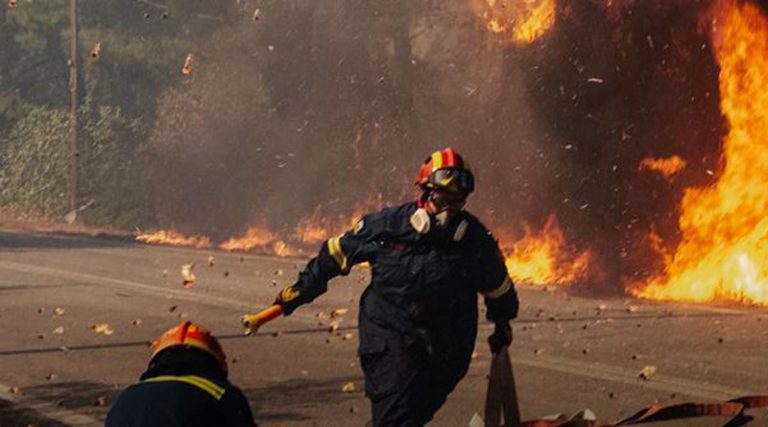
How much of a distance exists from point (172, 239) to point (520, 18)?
35.1 ft

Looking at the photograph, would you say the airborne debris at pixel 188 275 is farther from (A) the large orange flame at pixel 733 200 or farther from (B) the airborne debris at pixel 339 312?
(A) the large orange flame at pixel 733 200

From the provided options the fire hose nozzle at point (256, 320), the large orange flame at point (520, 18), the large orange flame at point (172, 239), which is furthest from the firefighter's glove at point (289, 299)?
the large orange flame at point (172, 239)

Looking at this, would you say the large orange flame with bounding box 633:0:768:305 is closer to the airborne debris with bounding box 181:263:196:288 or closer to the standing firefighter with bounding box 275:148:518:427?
the airborne debris with bounding box 181:263:196:288

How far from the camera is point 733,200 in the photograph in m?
17.7

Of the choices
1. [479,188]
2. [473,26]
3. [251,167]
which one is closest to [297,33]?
[251,167]

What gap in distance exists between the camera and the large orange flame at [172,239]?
3011cm

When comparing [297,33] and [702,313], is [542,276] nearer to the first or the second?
[702,313]

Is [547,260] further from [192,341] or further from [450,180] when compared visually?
[192,341]

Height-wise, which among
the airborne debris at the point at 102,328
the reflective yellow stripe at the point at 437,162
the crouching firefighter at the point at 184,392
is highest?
the airborne debris at the point at 102,328

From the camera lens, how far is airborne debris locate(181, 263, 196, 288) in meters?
19.6

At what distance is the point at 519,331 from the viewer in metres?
14.0

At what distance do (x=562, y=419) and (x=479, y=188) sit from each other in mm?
17427

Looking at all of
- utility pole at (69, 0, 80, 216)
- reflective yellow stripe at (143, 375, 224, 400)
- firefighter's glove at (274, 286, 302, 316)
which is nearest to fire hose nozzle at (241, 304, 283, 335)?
firefighter's glove at (274, 286, 302, 316)

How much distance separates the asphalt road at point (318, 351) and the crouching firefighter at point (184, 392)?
521 cm
